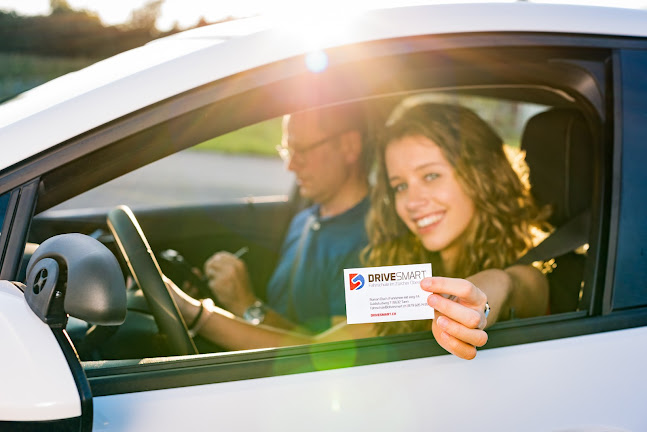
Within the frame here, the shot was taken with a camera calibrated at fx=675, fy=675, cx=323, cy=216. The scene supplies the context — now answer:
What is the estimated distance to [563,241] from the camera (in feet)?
6.23

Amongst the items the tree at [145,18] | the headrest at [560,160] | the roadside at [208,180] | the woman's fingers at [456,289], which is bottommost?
the woman's fingers at [456,289]

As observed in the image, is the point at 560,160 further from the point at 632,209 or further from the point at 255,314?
the point at 255,314

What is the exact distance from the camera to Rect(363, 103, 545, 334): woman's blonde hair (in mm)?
2143

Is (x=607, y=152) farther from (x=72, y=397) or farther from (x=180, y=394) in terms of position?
(x=72, y=397)

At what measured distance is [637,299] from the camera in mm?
1550

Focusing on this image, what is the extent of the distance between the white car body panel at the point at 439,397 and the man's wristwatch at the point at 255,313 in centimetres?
130

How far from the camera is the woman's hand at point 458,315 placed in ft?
4.12

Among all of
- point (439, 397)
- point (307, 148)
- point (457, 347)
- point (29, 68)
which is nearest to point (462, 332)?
point (457, 347)

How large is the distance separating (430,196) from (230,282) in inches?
40.7

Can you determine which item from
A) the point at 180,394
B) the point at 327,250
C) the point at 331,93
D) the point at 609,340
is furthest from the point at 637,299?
the point at 327,250

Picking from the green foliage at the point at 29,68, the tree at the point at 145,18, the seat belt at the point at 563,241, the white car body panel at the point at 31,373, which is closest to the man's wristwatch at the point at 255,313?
the seat belt at the point at 563,241

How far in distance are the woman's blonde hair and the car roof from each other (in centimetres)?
73

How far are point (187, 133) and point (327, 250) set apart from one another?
1.66 meters

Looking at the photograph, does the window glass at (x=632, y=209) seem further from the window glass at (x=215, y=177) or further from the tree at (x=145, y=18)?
the tree at (x=145, y=18)
